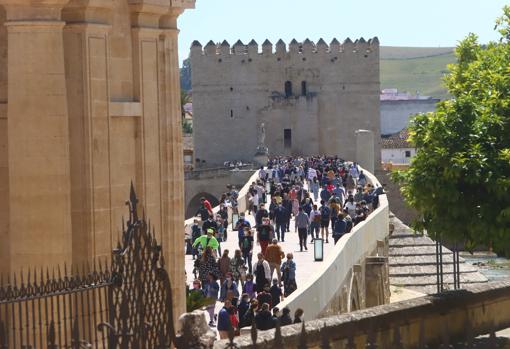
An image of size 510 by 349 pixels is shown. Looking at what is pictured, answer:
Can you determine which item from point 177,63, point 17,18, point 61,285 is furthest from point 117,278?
point 177,63

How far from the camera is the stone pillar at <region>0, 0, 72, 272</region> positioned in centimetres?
984

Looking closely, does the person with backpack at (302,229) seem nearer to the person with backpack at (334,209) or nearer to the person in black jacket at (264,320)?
the person with backpack at (334,209)

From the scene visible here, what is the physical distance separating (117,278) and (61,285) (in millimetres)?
352

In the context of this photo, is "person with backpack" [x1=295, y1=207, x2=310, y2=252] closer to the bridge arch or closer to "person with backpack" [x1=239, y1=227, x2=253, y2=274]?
"person with backpack" [x1=239, y1=227, x2=253, y2=274]

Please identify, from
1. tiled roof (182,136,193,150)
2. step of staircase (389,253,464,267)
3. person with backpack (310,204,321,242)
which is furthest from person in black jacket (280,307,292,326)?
tiled roof (182,136,193,150)

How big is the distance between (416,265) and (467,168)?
95.0 feet

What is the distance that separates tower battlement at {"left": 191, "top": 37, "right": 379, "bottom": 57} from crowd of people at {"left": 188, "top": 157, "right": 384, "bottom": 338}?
32510mm

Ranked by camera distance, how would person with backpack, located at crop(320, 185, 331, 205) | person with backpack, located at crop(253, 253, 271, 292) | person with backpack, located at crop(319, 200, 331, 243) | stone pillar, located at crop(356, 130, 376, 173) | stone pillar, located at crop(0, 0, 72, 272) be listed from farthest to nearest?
1. stone pillar, located at crop(356, 130, 376, 173)
2. person with backpack, located at crop(320, 185, 331, 205)
3. person with backpack, located at crop(319, 200, 331, 243)
4. person with backpack, located at crop(253, 253, 271, 292)
5. stone pillar, located at crop(0, 0, 72, 272)

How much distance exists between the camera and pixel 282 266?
Result: 20.5m

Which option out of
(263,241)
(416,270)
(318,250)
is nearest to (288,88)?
(416,270)

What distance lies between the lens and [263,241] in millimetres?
24328

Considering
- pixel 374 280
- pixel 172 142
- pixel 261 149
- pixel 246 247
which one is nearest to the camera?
pixel 172 142

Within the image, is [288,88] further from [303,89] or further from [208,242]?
[208,242]

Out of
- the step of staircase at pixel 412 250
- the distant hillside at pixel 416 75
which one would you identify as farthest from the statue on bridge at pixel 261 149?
the distant hillside at pixel 416 75
